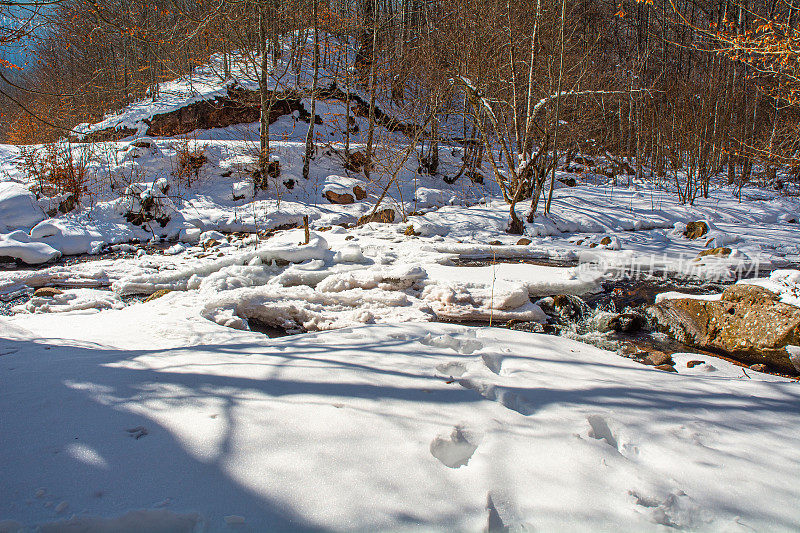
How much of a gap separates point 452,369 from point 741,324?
11.4ft

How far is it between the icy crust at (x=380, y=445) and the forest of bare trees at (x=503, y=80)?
3907 mm

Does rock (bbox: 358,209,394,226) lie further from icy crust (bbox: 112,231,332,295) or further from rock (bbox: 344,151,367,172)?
rock (bbox: 344,151,367,172)

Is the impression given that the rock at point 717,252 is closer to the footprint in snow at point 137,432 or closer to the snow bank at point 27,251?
the footprint in snow at point 137,432

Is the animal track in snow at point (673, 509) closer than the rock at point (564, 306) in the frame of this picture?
Yes

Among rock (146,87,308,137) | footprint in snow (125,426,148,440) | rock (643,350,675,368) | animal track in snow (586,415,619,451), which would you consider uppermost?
rock (146,87,308,137)

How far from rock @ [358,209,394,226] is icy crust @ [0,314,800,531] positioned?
25.1ft

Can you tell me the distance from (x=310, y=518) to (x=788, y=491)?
5.26 feet

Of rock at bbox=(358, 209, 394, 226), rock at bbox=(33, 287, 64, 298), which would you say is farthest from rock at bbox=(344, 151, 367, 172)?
rock at bbox=(33, 287, 64, 298)

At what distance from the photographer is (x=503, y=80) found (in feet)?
29.5

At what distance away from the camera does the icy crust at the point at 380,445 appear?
3.81 feet

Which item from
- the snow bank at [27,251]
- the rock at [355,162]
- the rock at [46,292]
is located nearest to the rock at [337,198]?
the rock at [355,162]

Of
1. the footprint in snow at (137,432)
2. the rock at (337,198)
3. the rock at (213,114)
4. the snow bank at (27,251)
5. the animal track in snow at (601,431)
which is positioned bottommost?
the snow bank at (27,251)

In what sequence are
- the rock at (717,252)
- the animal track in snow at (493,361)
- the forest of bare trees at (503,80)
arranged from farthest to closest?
the forest of bare trees at (503,80) → the rock at (717,252) → the animal track in snow at (493,361)

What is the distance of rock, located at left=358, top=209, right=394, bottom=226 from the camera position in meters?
9.84
